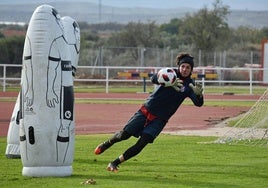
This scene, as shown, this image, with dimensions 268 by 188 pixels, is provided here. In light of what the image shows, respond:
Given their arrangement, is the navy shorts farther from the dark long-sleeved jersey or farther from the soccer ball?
the soccer ball

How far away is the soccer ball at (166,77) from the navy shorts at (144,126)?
0.60m

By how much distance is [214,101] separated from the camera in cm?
3953

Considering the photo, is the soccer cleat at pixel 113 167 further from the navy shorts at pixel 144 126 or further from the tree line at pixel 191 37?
the tree line at pixel 191 37

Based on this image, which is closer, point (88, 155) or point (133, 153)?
point (133, 153)

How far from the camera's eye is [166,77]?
48.0ft

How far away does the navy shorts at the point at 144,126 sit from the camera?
48.9 ft

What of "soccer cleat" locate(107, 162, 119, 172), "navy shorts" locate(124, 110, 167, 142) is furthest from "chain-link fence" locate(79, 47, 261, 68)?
"soccer cleat" locate(107, 162, 119, 172)

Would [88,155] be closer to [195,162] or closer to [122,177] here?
[195,162]

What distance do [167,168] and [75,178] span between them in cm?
195

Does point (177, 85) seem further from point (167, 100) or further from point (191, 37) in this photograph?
point (191, 37)

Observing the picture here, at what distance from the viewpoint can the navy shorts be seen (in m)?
14.9

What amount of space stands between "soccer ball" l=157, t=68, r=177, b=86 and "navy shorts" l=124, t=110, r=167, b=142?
0.60m

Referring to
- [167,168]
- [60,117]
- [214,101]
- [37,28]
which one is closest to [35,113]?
[60,117]

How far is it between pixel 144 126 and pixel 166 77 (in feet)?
2.82
